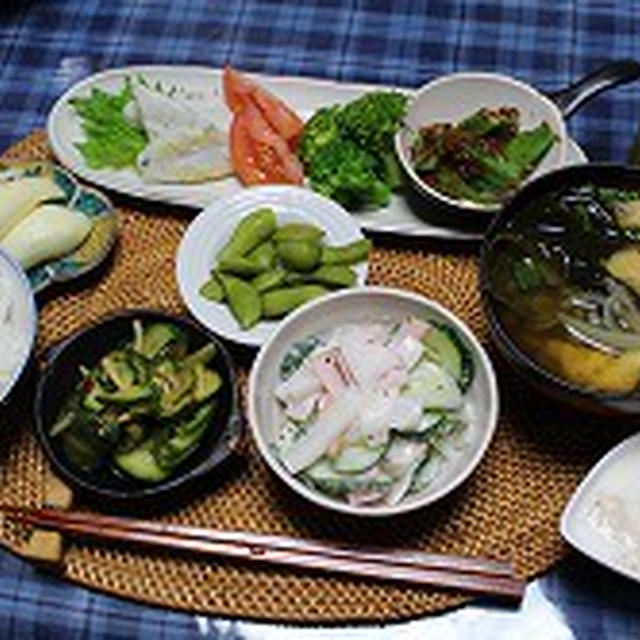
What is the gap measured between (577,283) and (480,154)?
14.0 inches

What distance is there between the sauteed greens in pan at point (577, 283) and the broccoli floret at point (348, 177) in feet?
1.01

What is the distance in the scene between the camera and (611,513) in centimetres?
165

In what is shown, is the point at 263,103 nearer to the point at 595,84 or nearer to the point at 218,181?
the point at 218,181

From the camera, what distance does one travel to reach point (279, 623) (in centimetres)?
167

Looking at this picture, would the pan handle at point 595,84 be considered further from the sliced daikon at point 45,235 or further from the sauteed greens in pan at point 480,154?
the sliced daikon at point 45,235

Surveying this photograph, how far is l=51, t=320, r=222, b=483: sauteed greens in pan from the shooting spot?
5.46 feet

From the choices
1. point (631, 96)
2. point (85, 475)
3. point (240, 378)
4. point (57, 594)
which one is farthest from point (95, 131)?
point (631, 96)

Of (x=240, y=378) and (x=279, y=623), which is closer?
(x=279, y=623)

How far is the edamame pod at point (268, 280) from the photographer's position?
188 centimetres

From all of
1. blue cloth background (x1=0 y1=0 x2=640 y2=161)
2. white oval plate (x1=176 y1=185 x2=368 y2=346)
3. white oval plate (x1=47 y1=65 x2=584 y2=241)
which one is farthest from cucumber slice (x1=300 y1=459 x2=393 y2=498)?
blue cloth background (x1=0 y1=0 x2=640 y2=161)

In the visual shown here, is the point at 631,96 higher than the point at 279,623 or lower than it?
higher

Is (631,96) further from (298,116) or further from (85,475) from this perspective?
(85,475)

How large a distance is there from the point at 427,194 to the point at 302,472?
603 millimetres

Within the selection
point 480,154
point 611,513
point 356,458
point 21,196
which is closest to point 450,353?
point 356,458
